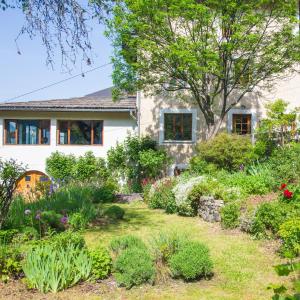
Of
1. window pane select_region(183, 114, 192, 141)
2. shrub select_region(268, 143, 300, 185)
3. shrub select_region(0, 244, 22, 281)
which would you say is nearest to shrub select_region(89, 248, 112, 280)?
shrub select_region(0, 244, 22, 281)

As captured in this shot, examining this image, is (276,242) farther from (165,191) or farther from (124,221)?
(165,191)

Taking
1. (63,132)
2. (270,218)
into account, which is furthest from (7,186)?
(63,132)

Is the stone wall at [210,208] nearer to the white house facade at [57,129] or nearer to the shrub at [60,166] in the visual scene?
the white house facade at [57,129]

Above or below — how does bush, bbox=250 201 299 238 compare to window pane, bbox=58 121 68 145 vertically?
below

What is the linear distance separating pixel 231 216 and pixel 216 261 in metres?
2.73

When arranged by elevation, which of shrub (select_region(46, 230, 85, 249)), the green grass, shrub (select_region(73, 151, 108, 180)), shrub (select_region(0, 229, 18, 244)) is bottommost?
the green grass

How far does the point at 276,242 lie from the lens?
7.78 m

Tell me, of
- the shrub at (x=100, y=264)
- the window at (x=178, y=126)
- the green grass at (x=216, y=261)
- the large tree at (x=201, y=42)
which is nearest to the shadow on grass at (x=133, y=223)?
the green grass at (x=216, y=261)

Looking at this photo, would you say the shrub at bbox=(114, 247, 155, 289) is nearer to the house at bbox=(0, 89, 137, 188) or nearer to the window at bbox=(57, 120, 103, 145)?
the house at bbox=(0, 89, 137, 188)

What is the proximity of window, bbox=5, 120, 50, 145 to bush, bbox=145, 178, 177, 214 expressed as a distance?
9.64 metres

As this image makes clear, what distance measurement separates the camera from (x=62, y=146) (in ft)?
70.3

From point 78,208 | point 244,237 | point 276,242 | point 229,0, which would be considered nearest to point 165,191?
point 78,208

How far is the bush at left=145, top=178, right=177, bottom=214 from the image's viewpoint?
1217 cm

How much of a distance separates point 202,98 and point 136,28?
428 cm
